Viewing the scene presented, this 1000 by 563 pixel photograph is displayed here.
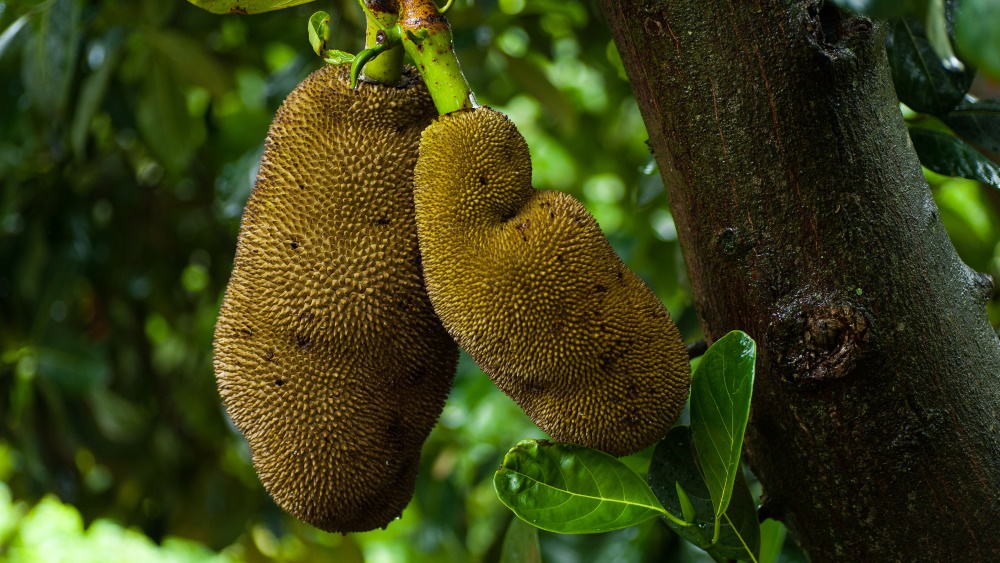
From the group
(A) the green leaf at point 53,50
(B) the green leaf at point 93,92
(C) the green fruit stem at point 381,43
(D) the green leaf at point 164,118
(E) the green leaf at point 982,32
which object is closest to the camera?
(E) the green leaf at point 982,32

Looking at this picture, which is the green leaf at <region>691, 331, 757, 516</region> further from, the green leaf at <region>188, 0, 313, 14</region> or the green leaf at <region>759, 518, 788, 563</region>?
the green leaf at <region>188, 0, 313, 14</region>

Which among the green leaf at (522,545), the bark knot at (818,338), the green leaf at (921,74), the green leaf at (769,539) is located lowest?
the green leaf at (522,545)

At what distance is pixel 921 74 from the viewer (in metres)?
0.70

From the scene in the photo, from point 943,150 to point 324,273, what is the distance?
488 mm

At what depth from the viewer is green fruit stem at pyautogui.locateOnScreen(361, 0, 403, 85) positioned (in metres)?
0.63

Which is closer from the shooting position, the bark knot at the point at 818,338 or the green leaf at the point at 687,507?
the bark knot at the point at 818,338

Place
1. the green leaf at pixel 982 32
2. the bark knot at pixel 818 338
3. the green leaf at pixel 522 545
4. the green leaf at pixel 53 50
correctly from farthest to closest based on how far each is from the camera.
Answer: the green leaf at pixel 53 50 → the green leaf at pixel 522 545 → the bark knot at pixel 818 338 → the green leaf at pixel 982 32

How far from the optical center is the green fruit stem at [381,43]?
63 centimetres

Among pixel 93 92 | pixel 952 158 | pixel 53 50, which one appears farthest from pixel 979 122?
pixel 93 92

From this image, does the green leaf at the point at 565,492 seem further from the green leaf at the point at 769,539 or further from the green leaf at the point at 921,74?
the green leaf at the point at 921,74

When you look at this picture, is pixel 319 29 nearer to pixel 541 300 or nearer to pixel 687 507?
pixel 541 300

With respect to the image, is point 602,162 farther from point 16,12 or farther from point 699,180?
point 699,180

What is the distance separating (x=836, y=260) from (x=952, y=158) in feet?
0.75

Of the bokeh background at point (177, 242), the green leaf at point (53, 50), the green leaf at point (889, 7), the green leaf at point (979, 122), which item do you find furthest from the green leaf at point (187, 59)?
the green leaf at point (889, 7)
